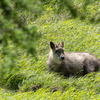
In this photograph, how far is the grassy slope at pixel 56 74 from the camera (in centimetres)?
646

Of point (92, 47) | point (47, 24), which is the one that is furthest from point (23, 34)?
point (47, 24)

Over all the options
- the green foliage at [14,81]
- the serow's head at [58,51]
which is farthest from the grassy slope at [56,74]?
the serow's head at [58,51]

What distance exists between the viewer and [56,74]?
819cm

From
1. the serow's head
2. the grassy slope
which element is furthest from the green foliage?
the serow's head

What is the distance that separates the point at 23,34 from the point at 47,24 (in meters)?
9.60

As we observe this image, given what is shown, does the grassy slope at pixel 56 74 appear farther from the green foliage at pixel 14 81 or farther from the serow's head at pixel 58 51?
the serow's head at pixel 58 51

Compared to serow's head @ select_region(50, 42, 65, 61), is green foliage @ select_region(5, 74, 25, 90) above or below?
below

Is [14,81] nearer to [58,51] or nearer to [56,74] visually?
[56,74]

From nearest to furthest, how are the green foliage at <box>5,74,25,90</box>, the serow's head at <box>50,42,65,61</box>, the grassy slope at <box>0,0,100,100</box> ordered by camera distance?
the grassy slope at <box>0,0,100,100</box> → the green foliage at <box>5,74,25,90</box> → the serow's head at <box>50,42,65,61</box>

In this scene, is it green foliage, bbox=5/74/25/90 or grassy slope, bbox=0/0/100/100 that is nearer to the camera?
grassy slope, bbox=0/0/100/100

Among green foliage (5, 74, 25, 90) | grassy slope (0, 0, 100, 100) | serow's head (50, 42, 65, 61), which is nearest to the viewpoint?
grassy slope (0, 0, 100, 100)

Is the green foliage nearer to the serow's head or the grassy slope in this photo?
the grassy slope

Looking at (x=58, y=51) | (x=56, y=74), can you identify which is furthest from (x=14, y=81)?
(x=58, y=51)

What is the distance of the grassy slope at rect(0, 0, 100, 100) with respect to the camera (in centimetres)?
646
